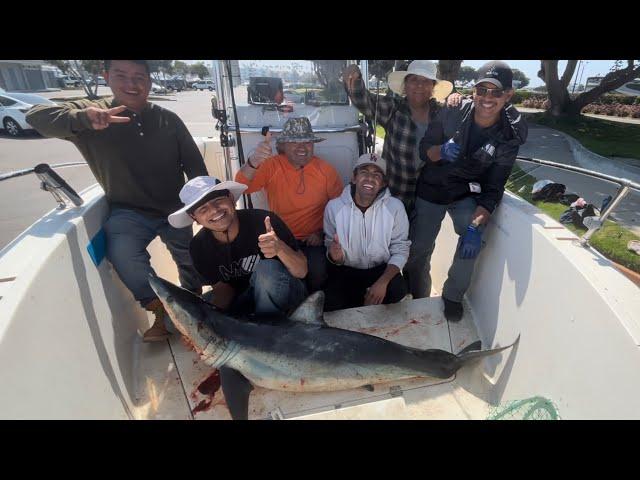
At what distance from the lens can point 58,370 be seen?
147 cm

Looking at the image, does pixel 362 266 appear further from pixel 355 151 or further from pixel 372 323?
pixel 355 151

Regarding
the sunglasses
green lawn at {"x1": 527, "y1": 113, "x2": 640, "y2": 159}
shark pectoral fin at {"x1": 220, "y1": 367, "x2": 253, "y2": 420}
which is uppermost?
the sunglasses

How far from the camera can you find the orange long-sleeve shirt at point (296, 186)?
2941mm

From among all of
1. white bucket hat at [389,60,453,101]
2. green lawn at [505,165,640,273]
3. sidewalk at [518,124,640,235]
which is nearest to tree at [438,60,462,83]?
sidewalk at [518,124,640,235]

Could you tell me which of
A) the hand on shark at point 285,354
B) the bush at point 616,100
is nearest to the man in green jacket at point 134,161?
the hand on shark at point 285,354

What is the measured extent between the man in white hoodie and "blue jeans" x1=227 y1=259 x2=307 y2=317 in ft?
1.77

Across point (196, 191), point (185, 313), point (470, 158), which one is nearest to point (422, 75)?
point (470, 158)

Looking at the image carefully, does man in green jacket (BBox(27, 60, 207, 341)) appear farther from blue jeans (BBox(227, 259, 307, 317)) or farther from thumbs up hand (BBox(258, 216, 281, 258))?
thumbs up hand (BBox(258, 216, 281, 258))

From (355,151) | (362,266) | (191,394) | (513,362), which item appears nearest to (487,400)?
(513,362)

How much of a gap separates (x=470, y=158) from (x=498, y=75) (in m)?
0.51

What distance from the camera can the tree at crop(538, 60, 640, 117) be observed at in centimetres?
1430

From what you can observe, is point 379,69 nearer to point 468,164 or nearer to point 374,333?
point 468,164
